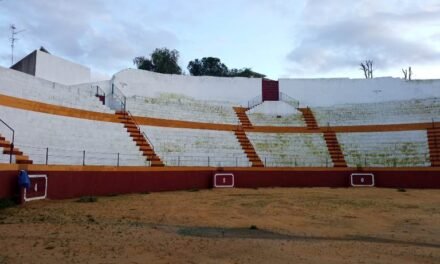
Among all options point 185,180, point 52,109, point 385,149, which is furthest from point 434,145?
point 52,109

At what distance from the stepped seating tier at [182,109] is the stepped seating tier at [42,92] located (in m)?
2.91

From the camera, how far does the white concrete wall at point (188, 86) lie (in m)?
28.9

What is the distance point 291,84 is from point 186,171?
15042mm

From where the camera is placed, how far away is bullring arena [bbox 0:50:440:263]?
26.5ft

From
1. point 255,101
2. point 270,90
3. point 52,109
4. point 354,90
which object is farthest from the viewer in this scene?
point 270,90

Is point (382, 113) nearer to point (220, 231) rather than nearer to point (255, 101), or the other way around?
point (255, 101)

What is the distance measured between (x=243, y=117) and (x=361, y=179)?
888 centimetres

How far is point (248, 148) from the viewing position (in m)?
25.0

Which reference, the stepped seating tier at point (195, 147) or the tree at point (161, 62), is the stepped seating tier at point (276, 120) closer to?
the stepped seating tier at point (195, 147)

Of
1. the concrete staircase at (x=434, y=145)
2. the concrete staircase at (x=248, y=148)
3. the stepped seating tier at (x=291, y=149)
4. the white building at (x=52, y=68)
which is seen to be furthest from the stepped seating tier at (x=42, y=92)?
the concrete staircase at (x=434, y=145)

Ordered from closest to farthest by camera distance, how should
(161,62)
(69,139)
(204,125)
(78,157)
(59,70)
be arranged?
(78,157) → (69,139) → (59,70) → (204,125) → (161,62)

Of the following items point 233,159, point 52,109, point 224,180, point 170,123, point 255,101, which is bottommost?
point 224,180

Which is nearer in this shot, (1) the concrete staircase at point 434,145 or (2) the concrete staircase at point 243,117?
(1) the concrete staircase at point 434,145

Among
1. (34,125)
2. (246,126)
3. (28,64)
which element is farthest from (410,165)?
(28,64)
